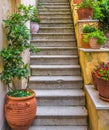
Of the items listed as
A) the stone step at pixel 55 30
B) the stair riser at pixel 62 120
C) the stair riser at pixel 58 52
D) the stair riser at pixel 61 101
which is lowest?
the stair riser at pixel 62 120

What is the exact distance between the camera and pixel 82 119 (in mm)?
2795

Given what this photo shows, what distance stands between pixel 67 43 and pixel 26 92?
1856mm

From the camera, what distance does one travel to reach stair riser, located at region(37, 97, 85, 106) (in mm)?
3047

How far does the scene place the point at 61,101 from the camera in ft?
10.0

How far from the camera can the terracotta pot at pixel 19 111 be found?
239 cm

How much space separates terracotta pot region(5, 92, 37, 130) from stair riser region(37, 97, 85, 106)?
59 centimetres

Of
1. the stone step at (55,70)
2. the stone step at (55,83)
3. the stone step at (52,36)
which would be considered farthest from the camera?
the stone step at (52,36)

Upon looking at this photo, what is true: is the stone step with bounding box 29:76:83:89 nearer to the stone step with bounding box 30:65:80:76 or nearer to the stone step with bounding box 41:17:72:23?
the stone step with bounding box 30:65:80:76

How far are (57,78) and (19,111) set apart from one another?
3.75ft

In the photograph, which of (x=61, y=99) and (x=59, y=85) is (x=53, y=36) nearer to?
(x=59, y=85)

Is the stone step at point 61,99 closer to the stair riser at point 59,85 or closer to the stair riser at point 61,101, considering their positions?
the stair riser at point 61,101

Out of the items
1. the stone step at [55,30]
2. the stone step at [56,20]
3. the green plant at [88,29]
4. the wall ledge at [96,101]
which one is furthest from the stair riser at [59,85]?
the stone step at [56,20]

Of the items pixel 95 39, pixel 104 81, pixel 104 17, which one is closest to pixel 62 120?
pixel 104 81

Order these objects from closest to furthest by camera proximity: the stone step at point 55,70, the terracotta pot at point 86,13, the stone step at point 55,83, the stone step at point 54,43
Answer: the stone step at point 55,83 → the stone step at point 55,70 → the terracotta pot at point 86,13 → the stone step at point 54,43
